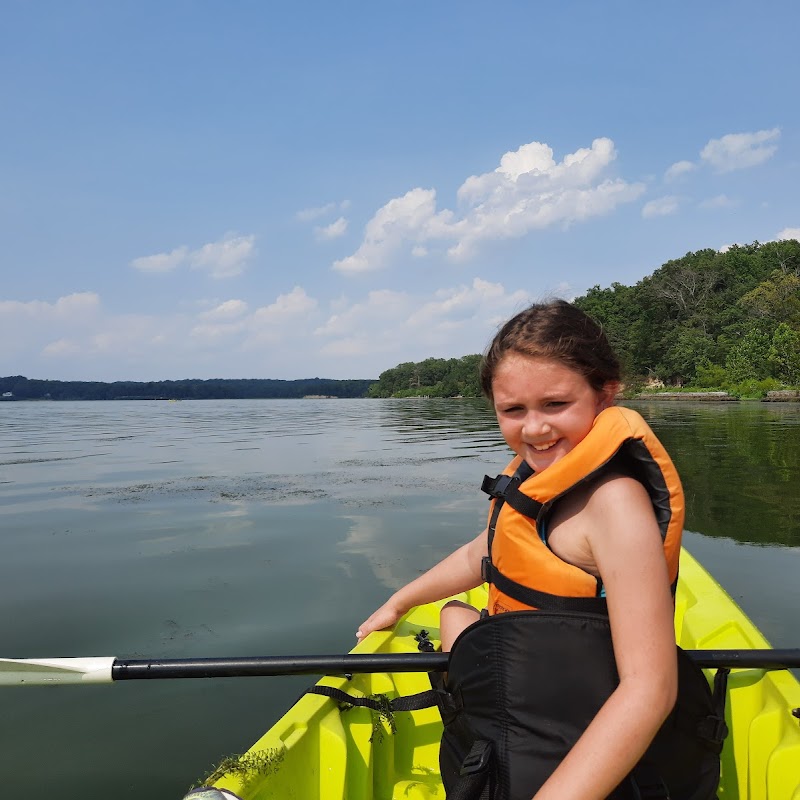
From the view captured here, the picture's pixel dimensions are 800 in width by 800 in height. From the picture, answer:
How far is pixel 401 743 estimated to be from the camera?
2.68 m

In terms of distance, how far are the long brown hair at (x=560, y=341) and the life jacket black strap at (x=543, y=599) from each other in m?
0.53

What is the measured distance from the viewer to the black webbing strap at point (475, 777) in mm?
1556

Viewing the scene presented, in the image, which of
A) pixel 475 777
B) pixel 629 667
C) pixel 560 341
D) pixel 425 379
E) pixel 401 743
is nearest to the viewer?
pixel 629 667

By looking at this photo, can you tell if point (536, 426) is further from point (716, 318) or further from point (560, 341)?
point (716, 318)

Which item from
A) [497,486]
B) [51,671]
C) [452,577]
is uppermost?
[497,486]

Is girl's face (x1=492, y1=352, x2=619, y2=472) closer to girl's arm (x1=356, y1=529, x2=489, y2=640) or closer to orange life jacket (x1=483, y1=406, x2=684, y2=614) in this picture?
orange life jacket (x1=483, y1=406, x2=684, y2=614)

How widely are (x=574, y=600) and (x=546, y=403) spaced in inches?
18.9

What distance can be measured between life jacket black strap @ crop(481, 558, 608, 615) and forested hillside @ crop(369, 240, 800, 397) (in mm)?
44986

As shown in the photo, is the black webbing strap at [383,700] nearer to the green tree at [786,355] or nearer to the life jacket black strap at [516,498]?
the life jacket black strap at [516,498]

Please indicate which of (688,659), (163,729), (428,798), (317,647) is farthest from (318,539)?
(688,659)

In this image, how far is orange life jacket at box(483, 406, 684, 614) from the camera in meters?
1.57

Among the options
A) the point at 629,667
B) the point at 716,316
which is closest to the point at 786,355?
the point at 716,316

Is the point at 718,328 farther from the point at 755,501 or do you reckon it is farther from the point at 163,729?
the point at 163,729

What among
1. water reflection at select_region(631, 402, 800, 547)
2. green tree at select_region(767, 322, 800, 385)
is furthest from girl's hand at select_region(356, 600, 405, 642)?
green tree at select_region(767, 322, 800, 385)
